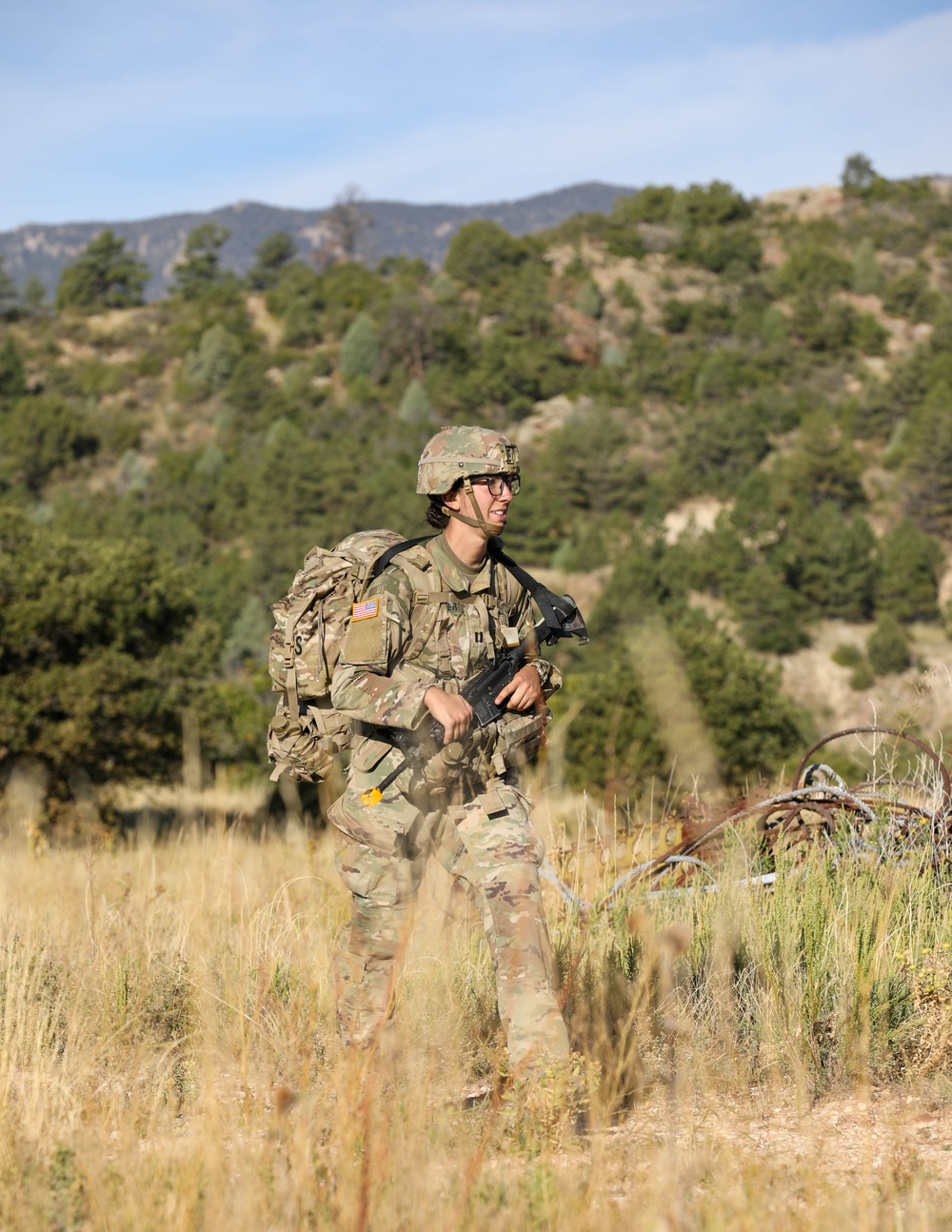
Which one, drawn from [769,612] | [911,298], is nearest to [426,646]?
[769,612]

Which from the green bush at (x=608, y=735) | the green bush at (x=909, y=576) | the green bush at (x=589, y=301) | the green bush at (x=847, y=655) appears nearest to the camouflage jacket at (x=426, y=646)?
the green bush at (x=608, y=735)

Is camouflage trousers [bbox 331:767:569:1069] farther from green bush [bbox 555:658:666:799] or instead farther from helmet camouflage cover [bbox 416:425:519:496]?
green bush [bbox 555:658:666:799]

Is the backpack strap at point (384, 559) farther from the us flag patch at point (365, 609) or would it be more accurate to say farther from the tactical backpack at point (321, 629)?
the us flag patch at point (365, 609)

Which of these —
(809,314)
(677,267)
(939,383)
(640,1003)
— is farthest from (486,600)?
(677,267)

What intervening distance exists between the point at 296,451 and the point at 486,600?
163ft

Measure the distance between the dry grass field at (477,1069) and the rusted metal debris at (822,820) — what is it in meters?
0.11

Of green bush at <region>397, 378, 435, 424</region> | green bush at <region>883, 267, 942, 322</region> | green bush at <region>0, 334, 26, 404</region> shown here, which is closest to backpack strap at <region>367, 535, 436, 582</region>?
green bush at <region>397, 378, 435, 424</region>

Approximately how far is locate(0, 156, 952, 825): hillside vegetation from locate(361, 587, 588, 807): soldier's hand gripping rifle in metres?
14.7

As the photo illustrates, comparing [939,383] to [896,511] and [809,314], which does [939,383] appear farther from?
[809,314]

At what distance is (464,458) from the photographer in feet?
10.9

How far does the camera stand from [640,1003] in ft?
11.0

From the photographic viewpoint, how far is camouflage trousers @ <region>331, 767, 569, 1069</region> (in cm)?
297

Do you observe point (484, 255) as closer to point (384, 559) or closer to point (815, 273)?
point (815, 273)

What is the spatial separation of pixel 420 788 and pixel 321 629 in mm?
520
